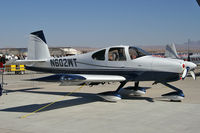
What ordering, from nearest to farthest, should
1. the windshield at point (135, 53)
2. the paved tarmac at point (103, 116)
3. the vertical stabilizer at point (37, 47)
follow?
the paved tarmac at point (103, 116) → the windshield at point (135, 53) → the vertical stabilizer at point (37, 47)

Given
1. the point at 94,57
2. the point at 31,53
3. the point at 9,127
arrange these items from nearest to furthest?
the point at 9,127 → the point at 94,57 → the point at 31,53

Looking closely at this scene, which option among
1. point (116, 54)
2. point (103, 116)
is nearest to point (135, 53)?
point (116, 54)

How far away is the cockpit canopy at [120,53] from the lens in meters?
9.59

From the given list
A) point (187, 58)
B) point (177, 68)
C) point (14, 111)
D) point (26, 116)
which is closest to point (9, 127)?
point (26, 116)

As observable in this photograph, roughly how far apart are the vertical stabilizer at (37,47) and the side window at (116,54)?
13.6 feet

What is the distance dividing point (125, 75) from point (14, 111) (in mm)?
4211

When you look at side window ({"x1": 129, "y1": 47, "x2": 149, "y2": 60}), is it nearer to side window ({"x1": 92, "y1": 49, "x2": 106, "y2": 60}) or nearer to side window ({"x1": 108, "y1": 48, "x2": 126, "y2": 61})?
side window ({"x1": 108, "y1": 48, "x2": 126, "y2": 61})

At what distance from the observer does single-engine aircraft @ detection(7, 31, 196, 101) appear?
8.79 meters

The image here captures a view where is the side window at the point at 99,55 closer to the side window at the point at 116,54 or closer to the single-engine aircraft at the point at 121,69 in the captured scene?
the single-engine aircraft at the point at 121,69

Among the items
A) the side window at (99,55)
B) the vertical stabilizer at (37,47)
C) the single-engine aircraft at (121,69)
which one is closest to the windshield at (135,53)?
the single-engine aircraft at (121,69)

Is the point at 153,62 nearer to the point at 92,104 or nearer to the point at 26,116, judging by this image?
the point at 92,104

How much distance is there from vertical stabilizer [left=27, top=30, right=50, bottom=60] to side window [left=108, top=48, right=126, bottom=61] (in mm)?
4151

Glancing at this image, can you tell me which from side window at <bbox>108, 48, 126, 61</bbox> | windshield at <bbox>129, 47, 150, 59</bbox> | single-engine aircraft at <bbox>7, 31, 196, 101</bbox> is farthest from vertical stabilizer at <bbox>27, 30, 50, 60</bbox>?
windshield at <bbox>129, 47, 150, 59</bbox>

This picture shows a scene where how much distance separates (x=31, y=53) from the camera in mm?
12789
